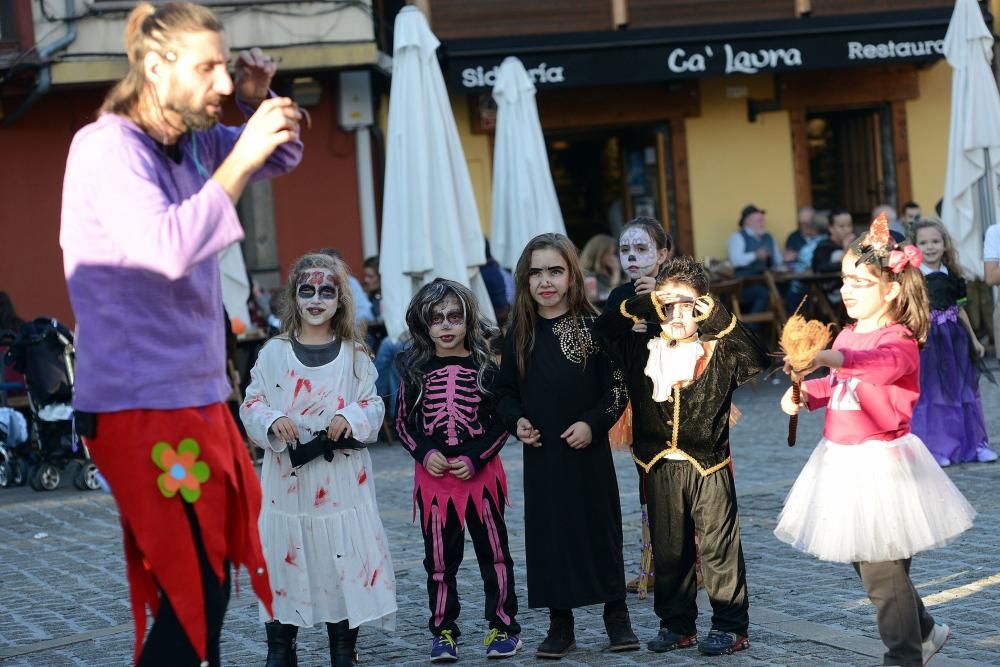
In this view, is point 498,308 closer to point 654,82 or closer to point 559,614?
point 654,82

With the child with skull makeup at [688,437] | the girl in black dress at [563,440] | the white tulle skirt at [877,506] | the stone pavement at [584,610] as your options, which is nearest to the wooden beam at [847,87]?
the stone pavement at [584,610]

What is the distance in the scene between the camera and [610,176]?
827 inches

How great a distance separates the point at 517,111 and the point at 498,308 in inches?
93.7

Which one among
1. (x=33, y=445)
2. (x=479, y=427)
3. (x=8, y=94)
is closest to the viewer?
(x=479, y=427)

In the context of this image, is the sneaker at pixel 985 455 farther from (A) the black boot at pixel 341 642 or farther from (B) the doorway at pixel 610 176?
(B) the doorway at pixel 610 176

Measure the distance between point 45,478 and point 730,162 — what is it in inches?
417

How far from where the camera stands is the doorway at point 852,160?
20.3m

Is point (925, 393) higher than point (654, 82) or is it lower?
lower

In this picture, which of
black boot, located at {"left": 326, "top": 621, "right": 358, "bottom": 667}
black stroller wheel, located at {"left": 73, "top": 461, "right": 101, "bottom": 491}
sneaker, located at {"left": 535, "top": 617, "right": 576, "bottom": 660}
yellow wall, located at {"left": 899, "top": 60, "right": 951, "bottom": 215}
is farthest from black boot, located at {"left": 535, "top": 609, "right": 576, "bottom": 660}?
yellow wall, located at {"left": 899, "top": 60, "right": 951, "bottom": 215}

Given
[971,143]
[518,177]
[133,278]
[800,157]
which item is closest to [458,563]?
[133,278]

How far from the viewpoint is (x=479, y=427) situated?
616 centimetres

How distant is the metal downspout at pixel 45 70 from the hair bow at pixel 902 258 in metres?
13.4

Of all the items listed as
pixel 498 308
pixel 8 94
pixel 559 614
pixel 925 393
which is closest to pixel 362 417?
pixel 559 614

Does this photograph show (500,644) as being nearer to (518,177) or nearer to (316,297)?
(316,297)
